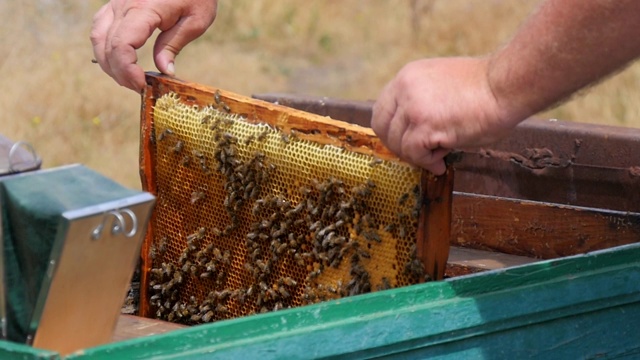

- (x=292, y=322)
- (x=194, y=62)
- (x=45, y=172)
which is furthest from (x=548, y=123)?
(x=194, y=62)

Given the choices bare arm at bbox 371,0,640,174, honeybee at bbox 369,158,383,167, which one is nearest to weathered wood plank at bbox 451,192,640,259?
honeybee at bbox 369,158,383,167

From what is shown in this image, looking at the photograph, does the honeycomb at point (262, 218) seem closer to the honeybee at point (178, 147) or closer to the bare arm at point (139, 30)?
the honeybee at point (178, 147)

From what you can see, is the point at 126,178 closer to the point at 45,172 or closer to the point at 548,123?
the point at 548,123

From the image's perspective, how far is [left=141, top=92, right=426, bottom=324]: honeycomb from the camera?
2451mm

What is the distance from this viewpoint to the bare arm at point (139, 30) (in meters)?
2.97

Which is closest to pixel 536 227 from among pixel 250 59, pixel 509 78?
pixel 509 78

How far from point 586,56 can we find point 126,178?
6566mm

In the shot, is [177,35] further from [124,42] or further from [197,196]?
[197,196]

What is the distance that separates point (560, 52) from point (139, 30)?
Answer: 145 centimetres

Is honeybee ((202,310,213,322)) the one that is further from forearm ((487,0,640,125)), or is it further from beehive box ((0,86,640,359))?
forearm ((487,0,640,125))

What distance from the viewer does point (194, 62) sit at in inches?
412

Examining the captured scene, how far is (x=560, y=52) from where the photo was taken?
200 centimetres

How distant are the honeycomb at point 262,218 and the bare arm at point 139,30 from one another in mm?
171

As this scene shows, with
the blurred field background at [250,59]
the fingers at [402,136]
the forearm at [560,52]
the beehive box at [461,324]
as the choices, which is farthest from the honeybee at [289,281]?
the blurred field background at [250,59]
